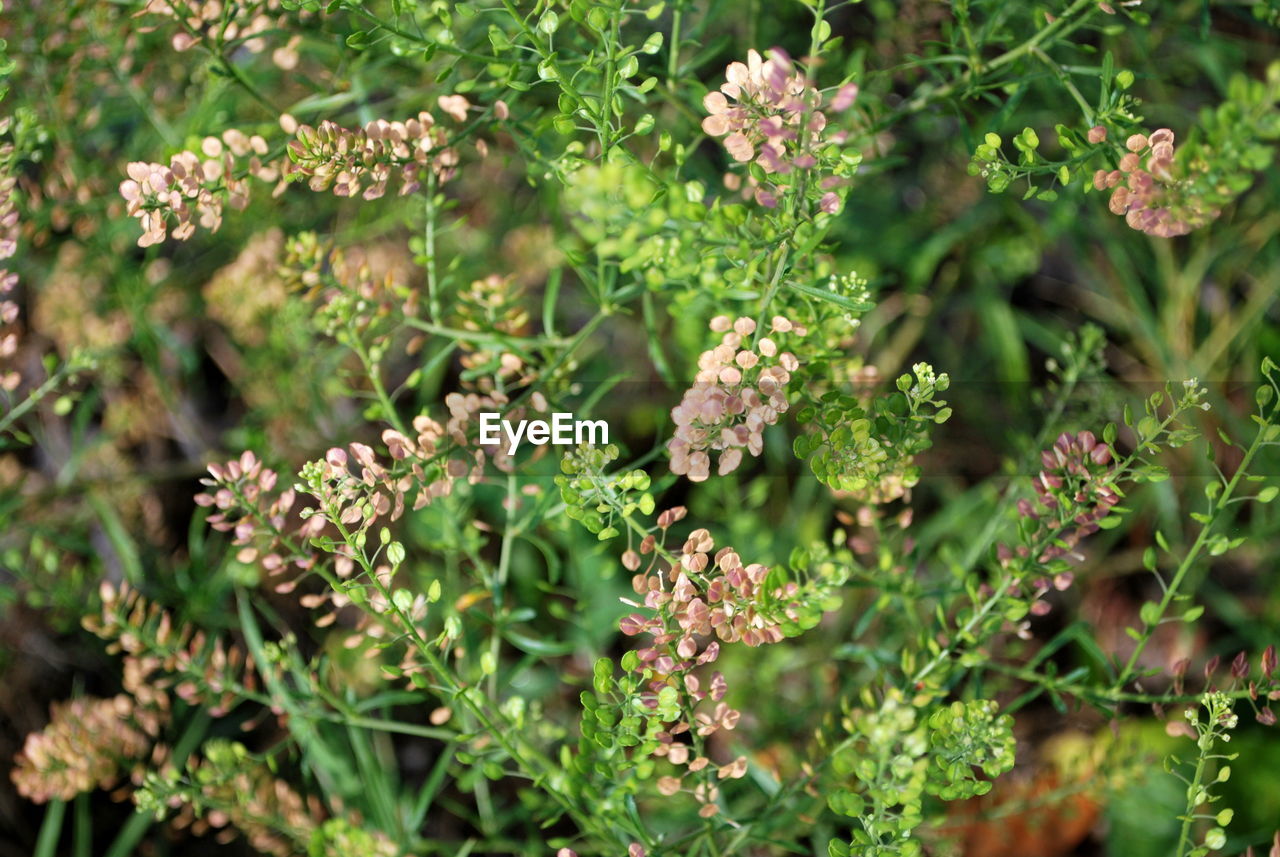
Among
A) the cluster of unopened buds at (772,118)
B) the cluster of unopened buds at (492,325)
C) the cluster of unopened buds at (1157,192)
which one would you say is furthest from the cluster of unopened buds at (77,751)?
the cluster of unopened buds at (1157,192)

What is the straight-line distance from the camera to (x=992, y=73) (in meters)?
0.98

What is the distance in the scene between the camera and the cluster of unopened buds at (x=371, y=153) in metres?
0.73

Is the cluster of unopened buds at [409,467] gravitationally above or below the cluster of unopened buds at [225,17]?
below

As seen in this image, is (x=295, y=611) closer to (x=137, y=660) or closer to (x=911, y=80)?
(x=137, y=660)

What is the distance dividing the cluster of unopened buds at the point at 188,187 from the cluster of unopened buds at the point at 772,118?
40cm

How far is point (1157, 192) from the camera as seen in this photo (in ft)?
2.03

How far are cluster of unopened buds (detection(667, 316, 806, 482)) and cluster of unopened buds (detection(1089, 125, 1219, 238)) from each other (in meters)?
0.24

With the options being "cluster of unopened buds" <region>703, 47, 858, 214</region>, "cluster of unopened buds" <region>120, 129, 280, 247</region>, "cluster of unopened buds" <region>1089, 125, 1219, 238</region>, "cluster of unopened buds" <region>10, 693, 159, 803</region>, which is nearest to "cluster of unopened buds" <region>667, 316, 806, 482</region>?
"cluster of unopened buds" <region>703, 47, 858, 214</region>

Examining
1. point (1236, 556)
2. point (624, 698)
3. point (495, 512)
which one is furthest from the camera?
point (1236, 556)

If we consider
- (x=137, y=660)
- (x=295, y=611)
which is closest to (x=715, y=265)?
(x=137, y=660)

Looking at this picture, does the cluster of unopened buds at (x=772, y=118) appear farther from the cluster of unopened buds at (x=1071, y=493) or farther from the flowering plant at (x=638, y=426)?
the cluster of unopened buds at (x=1071, y=493)

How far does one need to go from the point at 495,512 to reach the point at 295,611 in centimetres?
39

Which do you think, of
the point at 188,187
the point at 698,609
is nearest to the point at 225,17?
the point at 188,187

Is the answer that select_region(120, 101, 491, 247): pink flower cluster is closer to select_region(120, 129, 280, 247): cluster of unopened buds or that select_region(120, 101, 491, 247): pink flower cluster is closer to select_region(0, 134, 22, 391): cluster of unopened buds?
select_region(120, 129, 280, 247): cluster of unopened buds
